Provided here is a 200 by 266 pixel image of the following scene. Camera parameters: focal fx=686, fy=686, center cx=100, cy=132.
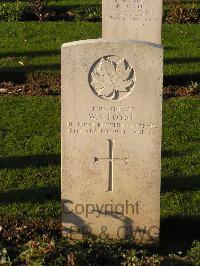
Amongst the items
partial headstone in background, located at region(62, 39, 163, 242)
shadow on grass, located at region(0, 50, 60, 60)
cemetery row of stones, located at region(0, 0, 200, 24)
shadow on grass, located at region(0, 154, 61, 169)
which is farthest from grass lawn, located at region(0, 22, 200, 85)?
partial headstone in background, located at region(62, 39, 163, 242)

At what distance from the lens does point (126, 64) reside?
211 inches

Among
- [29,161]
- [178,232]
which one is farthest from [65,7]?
[178,232]

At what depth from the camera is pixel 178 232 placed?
603 centimetres

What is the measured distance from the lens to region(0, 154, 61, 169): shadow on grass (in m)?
7.42

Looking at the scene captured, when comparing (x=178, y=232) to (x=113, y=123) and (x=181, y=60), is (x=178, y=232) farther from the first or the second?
(x=181, y=60)

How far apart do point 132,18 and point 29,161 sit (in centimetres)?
296

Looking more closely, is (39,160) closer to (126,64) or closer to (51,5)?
(126,64)

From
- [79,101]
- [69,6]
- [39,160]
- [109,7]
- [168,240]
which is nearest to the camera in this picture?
[79,101]

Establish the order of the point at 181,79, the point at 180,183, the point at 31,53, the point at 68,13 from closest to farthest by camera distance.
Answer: the point at 180,183, the point at 181,79, the point at 31,53, the point at 68,13

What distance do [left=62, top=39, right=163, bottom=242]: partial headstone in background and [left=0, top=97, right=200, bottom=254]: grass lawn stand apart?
510 millimetres

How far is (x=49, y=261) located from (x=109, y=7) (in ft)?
16.7

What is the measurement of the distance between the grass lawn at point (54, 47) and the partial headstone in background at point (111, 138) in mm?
5127

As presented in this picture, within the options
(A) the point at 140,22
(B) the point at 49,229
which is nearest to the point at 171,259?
(B) the point at 49,229

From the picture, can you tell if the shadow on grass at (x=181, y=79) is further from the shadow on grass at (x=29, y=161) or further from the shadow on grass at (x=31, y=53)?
the shadow on grass at (x=29, y=161)
